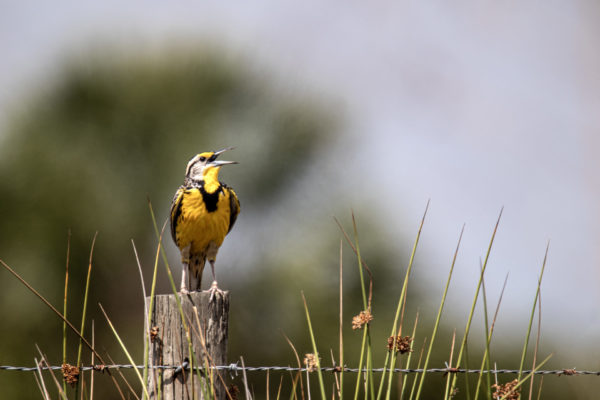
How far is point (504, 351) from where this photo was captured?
48.4 feet

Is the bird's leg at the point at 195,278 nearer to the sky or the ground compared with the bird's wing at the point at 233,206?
nearer to the ground

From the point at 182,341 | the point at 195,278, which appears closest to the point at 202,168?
the point at 195,278

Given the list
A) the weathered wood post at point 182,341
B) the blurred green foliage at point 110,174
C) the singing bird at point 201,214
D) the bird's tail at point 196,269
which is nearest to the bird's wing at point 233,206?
the singing bird at point 201,214

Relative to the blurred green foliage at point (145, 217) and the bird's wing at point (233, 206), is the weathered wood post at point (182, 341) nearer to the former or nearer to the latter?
the bird's wing at point (233, 206)

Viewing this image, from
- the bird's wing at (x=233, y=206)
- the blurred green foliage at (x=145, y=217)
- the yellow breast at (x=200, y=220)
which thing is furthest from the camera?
the blurred green foliage at (x=145, y=217)

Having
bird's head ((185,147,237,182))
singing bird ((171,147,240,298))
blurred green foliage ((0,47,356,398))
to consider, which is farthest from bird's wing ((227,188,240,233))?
blurred green foliage ((0,47,356,398))

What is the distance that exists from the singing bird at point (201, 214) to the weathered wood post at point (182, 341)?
1789 mm

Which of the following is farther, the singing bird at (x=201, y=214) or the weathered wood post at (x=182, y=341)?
the singing bird at (x=201, y=214)

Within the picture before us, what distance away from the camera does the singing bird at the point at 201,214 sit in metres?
5.40

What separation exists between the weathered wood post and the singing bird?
179 cm

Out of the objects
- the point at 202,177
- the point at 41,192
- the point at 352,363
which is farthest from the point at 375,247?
the point at 202,177

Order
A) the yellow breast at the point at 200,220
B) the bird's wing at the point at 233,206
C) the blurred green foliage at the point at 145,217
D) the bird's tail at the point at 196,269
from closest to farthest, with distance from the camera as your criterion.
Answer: the yellow breast at the point at 200,220
the bird's wing at the point at 233,206
the bird's tail at the point at 196,269
the blurred green foliage at the point at 145,217

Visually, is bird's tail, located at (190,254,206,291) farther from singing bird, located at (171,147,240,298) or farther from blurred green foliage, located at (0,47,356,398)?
blurred green foliage, located at (0,47,356,398)

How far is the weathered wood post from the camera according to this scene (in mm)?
Result: 3418
